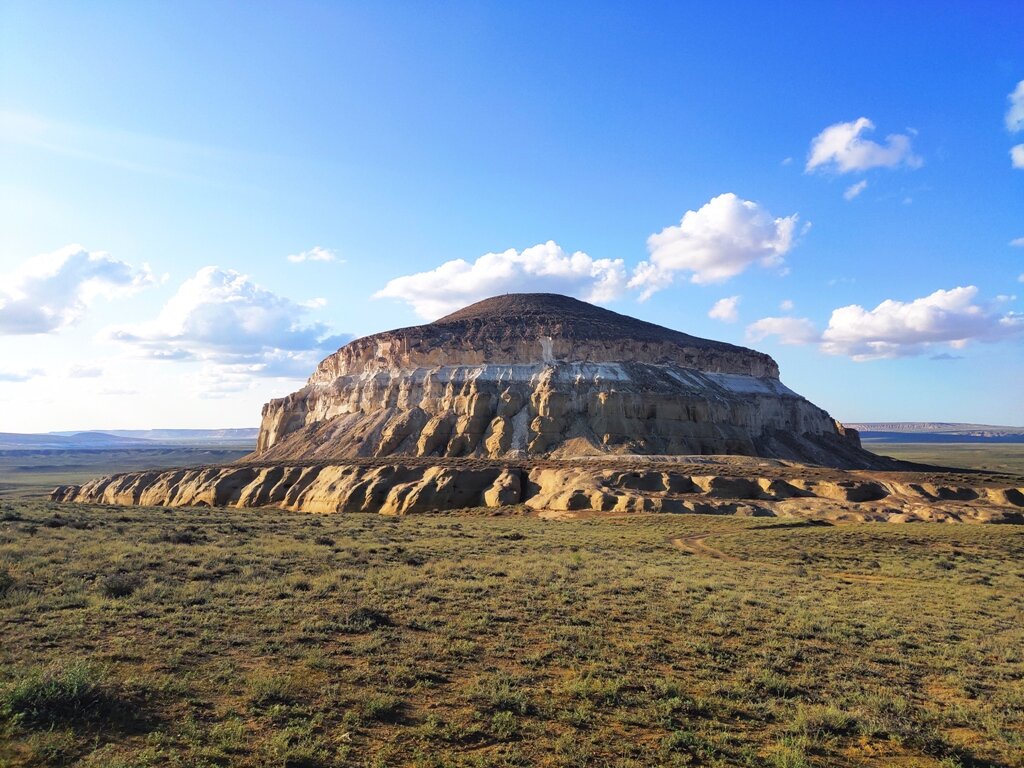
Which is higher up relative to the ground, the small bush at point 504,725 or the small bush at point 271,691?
the small bush at point 271,691

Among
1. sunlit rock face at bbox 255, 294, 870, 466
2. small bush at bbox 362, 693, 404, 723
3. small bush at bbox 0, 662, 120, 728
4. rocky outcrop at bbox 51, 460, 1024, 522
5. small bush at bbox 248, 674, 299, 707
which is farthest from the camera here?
sunlit rock face at bbox 255, 294, 870, 466

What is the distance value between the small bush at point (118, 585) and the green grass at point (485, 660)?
0.10 metres

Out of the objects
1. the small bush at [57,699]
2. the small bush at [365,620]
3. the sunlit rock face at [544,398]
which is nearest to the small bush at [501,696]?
the small bush at [365,620]

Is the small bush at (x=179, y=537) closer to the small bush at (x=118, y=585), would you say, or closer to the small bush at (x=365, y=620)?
the small bush at (x=118, y=585)

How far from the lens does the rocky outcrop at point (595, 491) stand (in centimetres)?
3969

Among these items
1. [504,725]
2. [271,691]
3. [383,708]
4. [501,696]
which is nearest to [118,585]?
[271,691]

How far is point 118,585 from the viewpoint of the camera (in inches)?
590

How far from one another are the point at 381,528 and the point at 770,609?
20848 mm

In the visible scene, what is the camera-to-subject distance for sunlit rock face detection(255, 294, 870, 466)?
232ft

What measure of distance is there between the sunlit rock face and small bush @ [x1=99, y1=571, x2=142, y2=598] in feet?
170

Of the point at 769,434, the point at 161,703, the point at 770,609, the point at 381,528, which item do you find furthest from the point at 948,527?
the point at 769,434

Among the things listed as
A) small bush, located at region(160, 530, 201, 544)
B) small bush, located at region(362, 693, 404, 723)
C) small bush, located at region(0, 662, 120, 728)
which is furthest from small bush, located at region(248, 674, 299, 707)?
small bush, located at region(160, 530, 201, 544)

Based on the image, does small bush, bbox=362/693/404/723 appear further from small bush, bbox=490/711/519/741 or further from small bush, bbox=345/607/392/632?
small bush, bbox=345/607/392/632

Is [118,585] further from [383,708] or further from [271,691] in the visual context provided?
[383,708]
